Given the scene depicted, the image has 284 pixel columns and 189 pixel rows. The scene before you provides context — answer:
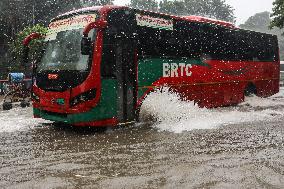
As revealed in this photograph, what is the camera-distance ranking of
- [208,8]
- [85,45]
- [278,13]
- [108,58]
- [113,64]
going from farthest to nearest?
[208,8] → [278,13] → [113,64] → [108,58] → [85,45]

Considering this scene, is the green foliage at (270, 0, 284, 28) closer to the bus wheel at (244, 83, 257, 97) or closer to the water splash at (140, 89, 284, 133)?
the bus wheel at (244, 83, 257, 97)

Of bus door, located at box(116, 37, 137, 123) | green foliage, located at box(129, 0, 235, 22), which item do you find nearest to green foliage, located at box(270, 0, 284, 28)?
bus door, located at box(116, 37, 137, 123)

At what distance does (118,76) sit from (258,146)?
3.62 metres

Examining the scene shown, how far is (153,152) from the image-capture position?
Answer: 6.72 meters

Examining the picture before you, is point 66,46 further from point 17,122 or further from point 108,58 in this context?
point 17,122

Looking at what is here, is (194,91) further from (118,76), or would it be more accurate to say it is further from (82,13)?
(82,13)

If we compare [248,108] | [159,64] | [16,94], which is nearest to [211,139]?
[159,64]

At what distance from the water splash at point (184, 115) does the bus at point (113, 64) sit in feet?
0.92

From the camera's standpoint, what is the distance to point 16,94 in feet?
54.1

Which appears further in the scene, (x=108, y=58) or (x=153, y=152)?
(x=108, y=58)

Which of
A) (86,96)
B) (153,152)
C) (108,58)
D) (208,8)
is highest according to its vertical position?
(208,8)

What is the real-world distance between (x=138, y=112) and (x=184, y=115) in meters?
2.06

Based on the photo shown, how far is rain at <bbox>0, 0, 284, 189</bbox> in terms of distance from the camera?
545cm

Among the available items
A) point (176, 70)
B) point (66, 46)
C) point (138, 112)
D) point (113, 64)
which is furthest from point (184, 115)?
point (66, 46)
